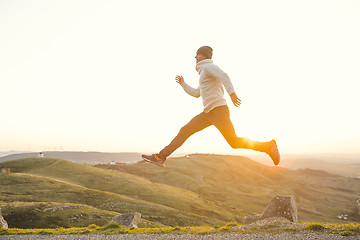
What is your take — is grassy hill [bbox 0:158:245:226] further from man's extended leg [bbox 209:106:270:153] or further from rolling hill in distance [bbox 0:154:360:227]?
man's extended leg [bbox 209:106:270:153]

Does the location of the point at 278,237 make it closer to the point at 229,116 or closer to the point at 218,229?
the point at 218,229

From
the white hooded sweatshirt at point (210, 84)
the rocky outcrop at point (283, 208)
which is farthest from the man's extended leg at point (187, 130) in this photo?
the rocky outcrop at point (283, 208)

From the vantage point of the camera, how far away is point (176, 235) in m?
11.5

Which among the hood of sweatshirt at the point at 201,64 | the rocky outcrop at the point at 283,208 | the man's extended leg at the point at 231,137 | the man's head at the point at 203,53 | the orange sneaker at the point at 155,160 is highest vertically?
the man's head at the point at 203,53

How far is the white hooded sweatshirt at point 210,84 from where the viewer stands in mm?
6754

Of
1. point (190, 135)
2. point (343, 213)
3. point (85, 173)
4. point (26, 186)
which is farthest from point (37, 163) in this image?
point (343, 213)

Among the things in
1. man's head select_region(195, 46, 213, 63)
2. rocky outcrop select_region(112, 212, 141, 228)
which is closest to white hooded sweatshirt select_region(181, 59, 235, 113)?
man's head select_region(195, 46, 213, 63)

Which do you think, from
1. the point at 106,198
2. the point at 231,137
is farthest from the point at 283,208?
the point at 106,198

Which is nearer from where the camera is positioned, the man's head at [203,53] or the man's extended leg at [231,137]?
the man's extended leg at [231,137]

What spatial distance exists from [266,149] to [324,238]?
4437 millimetres

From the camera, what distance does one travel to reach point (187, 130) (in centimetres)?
723

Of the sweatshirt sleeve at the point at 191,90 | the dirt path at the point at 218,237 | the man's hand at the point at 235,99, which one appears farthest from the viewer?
the dirt path at the point at 218,237

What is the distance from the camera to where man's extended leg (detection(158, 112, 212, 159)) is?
712 centimetres

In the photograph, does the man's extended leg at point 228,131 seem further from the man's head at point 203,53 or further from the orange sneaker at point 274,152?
the man's head at point 203,53
